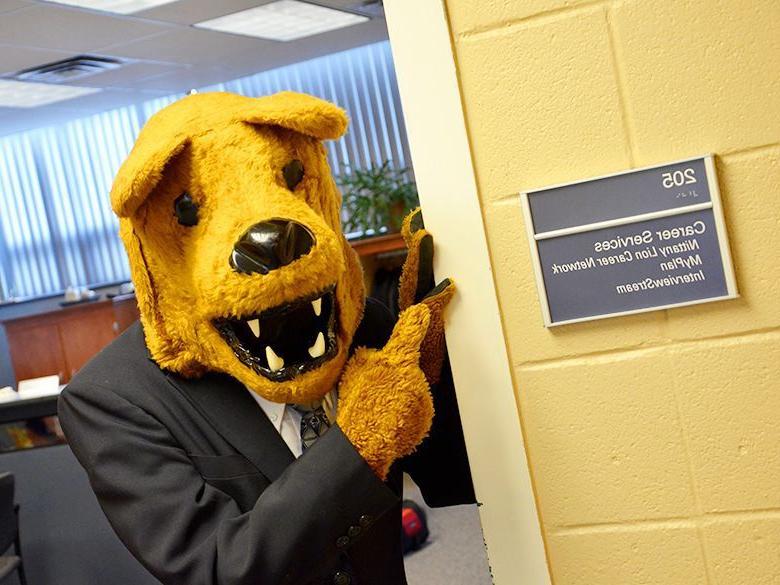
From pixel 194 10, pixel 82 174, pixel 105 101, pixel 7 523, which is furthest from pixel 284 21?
pixel 7 523

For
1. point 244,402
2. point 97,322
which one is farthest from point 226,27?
point 244,402

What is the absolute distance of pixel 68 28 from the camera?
17.9 ft

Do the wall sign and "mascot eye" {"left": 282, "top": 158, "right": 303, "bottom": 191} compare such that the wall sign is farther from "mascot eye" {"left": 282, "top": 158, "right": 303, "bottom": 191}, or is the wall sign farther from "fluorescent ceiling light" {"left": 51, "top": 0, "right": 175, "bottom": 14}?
"fluorescent ceiling light" {"left": 51, "top": 0, "right": 175, "bottom": 14}

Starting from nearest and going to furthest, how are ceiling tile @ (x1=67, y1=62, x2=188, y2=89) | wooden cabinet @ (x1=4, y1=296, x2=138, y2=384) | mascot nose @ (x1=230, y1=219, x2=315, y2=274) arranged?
mascot nose @ (x1=230, y1=219, x2=315, y2=274) < ceiling tile @ (x1=67, y1=62, x2=188, y2=89) < wooden cabinet @ (x1=4, y1=296, x2=138, y2=384)

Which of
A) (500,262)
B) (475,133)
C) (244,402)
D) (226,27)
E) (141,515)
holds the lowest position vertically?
(141,515)

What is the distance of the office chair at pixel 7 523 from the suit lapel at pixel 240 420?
1890 millimetres

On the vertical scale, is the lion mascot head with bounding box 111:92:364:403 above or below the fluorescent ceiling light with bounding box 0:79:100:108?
below

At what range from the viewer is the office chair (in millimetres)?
2877

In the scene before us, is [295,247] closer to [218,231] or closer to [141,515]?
[218,231]

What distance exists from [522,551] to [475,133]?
512 millimetres

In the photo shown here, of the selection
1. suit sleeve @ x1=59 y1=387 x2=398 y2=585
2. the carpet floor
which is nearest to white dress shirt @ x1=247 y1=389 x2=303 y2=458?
suit sleeve @ x1=59 y1=387 x2=398 y2=585

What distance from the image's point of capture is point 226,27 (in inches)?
243

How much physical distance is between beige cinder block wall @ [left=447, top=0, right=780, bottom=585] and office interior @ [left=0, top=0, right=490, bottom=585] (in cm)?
157

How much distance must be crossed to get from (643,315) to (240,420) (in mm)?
513
